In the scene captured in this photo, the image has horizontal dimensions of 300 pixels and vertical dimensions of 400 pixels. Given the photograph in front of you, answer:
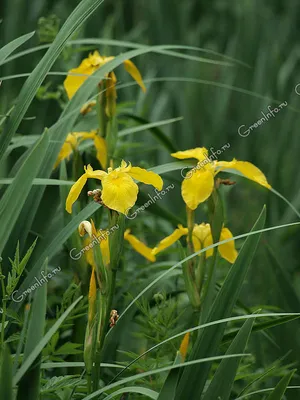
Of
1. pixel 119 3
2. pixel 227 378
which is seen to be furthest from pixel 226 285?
pixel 119 3

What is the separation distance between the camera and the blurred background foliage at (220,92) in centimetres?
232

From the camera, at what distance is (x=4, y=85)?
237 centimetres

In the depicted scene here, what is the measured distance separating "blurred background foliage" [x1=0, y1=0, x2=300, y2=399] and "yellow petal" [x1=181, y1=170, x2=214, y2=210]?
28.9 inches

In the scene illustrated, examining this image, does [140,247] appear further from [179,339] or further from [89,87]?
[89,87]

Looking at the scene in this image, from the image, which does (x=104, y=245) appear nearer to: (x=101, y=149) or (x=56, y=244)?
(x=56, y=244)

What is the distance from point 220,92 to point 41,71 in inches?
80.5

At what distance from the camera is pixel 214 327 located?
1031 mm

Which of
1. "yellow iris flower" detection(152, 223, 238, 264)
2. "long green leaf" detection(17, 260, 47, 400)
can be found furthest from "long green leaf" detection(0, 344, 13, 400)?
"yellow iris flower" detection(152, 223, 238, 264)

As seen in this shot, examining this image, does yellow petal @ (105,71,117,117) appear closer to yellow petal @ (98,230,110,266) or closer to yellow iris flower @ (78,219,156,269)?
yellow iris flower @ (78,219,156,269)

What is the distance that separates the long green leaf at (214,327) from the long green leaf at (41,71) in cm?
38

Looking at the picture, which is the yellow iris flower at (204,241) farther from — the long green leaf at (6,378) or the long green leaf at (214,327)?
the long green leaf at (6,378)

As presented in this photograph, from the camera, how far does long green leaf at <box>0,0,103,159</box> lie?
1.16 m

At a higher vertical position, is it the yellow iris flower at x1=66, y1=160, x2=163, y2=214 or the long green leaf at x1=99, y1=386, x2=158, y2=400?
the yellow iris flower at x1=66, y1=160, x2=163, y2=214

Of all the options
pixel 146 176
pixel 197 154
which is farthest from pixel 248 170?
pixel 146 176
